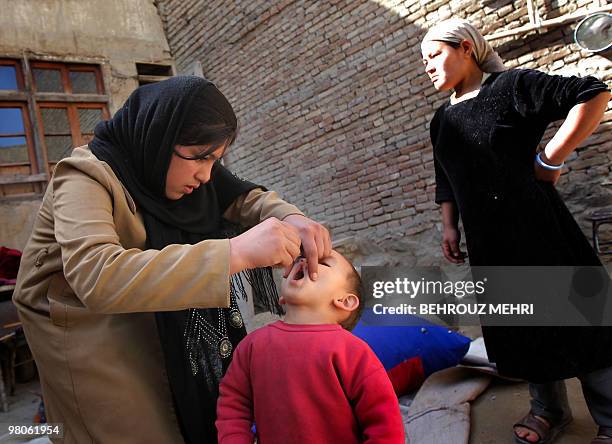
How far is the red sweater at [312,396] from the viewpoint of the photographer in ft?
3.85

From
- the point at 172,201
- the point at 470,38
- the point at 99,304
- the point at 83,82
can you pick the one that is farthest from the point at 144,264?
the point at 83,82

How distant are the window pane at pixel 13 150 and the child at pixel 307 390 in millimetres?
8360

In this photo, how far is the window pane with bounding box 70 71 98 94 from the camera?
856 cm

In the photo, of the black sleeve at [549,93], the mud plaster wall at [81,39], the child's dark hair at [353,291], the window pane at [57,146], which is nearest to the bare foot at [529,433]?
the child's dark hair at [353,291]

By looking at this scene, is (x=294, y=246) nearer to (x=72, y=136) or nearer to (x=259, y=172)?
(x=259, y=172)

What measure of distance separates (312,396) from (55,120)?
29.1ft

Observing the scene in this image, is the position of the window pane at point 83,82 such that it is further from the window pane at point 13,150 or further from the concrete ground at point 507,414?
the concrete ground at point 507,414

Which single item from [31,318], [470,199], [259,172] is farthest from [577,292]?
[259,172]

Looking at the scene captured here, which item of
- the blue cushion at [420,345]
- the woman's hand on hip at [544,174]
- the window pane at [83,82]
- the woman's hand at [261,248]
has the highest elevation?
the window pane at [83,82]

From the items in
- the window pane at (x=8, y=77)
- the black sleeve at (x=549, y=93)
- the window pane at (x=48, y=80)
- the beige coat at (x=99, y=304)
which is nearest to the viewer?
the beige coat at (x=99, y=304)

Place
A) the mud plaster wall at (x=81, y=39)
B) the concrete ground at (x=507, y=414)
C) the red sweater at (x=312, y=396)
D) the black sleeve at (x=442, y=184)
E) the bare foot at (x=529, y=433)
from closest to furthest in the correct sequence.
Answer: the red sweater at (x=312, y=396), the bare foot at (x=529, y=433), the concrete ground at (x=507, y=414), the black sleeve at (x=442, y=184), the mud plaster wall at (x=81, y=39)

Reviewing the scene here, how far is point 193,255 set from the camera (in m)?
0.96

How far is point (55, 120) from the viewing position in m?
8.34

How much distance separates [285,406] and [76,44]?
930cm
